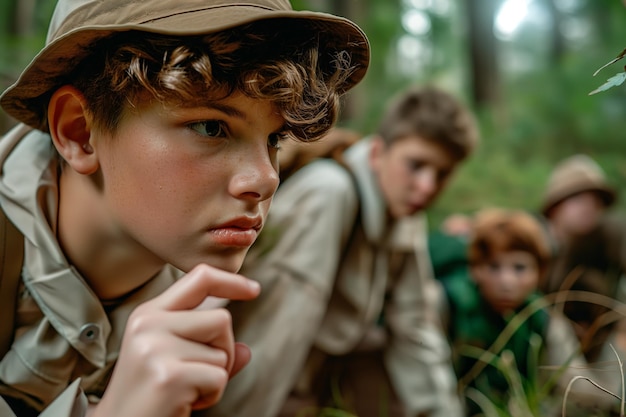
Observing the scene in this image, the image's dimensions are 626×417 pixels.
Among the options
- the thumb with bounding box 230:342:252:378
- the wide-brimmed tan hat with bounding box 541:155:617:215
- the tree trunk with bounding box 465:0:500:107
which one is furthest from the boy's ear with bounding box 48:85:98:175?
the tree trunk with bounding box 465:0:500:107

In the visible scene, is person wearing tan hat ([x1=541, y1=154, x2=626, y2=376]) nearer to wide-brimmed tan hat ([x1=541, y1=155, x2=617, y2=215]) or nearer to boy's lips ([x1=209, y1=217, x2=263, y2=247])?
wide-brimmed tan hat ([x1=541, y1=155, x2=617, y2=215])

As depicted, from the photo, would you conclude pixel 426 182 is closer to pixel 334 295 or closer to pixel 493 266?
pixel 334 295

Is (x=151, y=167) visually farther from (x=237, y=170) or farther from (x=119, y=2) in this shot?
(x=119, y=2)

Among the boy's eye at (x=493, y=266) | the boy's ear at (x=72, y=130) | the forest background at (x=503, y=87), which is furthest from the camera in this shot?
the forest background at (x=503, y=87)

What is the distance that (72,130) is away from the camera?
1.05 meters

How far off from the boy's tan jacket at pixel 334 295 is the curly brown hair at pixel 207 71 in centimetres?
91

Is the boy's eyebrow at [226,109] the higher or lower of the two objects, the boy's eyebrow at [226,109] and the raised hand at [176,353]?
the higher

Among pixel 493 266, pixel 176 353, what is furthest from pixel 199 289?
pixel 493 266

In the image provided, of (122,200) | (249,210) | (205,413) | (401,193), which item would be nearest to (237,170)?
(249,210)

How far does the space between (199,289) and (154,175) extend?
22cm

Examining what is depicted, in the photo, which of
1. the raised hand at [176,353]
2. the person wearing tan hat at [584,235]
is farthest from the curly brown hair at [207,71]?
the person wearing tan hat at [584,235]

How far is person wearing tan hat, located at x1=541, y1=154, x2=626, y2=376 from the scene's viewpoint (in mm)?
3523

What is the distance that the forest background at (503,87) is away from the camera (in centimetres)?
563

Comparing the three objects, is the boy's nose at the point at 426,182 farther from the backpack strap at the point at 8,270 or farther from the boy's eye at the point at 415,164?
the backpack strap at the point at 8,270
